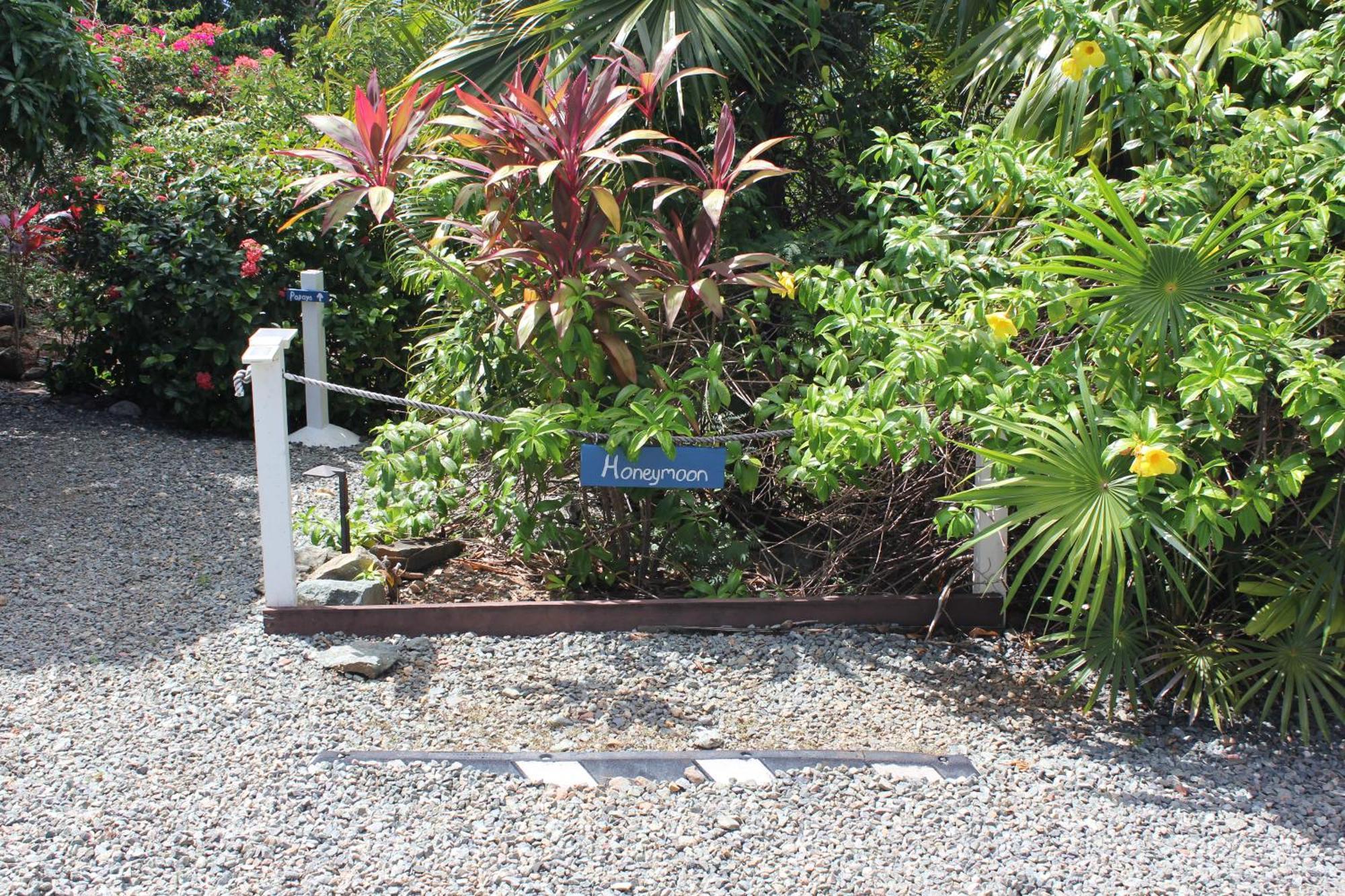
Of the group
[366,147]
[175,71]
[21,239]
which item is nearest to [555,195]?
[366,147]

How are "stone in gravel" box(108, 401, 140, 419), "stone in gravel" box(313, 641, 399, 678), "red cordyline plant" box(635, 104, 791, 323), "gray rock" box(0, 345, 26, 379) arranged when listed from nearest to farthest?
"stone in gravel" box(313, 641, 399, 678) < "red cordyline plant" box(635, 104, 791, 323) < "stone in gravel" box(108, 401, 140, 419) < "gray rock" box(0, 345, 26, 379)

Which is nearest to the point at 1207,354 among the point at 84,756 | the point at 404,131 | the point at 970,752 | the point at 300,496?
the point at 970,752

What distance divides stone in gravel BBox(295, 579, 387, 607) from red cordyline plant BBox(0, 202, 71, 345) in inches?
163

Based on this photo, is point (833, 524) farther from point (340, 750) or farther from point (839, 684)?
point (340, 750)

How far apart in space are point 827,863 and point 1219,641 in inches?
59.3

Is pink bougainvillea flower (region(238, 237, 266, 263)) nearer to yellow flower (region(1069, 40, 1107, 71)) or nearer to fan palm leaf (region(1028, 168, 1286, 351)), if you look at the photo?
yellow flower (region(1069, 40, 1107, 71))

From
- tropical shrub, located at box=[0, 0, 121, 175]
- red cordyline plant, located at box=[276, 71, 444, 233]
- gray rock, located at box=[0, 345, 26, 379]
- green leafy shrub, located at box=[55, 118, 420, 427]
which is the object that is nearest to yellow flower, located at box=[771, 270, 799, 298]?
red cordyline plant, located at box=[276, 71, 444, 233]

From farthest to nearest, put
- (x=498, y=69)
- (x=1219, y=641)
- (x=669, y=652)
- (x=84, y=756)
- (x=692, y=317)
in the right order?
(x=498, y=69), (x=692, y=317), (x=669, y=652), (x=1219, y=641), (x=84, y=756)

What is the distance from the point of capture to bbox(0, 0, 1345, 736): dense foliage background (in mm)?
3039

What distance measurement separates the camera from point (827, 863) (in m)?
2.56

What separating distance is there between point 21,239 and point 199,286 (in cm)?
180

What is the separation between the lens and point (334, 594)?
12.5 feet

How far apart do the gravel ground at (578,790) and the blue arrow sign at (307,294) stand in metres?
2.54

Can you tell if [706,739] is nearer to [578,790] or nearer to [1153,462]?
[578,790]
